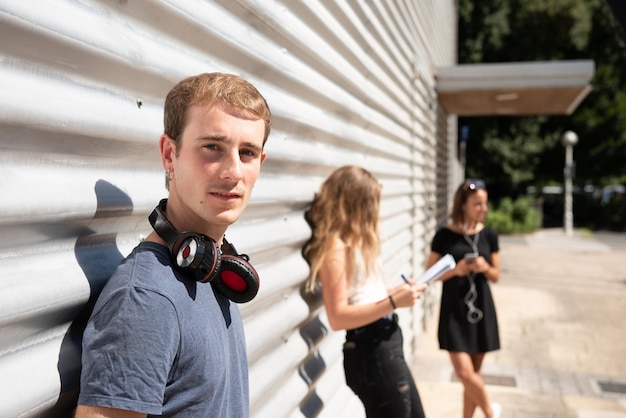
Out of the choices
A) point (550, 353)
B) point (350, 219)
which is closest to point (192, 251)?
A: point (350, 219)

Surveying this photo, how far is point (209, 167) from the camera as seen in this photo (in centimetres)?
131

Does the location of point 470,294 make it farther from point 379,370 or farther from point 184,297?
point 184,297

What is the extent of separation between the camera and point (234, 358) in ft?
Result: 4.61

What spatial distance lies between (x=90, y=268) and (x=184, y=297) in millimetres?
260

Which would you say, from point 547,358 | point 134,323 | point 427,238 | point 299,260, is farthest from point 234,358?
point 427,238

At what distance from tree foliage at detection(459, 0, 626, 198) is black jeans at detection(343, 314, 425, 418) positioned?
23.4 meters

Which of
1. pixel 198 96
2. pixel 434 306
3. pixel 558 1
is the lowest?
pixel 434 306

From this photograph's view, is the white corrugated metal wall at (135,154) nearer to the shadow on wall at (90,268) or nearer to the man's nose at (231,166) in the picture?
the shadow on wall at (90,268)

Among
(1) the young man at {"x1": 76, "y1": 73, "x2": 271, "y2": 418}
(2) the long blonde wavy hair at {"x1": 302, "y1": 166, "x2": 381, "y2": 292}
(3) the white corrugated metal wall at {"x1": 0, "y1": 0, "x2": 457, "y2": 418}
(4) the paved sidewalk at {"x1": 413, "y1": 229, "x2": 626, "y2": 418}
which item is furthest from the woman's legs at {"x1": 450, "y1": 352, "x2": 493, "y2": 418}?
(1) the young man at {"x1": 76, "y1": 73, "x2": 271, "y2": 418}

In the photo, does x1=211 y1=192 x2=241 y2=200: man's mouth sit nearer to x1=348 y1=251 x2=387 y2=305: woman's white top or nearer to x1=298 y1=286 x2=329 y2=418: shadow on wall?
x1=348 y1=251 x2=387 y2=305: woman's white top

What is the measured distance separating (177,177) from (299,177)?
5.67ft

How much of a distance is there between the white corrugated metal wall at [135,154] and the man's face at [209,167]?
0.60 feet

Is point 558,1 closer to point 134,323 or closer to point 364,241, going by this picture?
point 364,241

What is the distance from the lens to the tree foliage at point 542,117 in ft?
84.3
